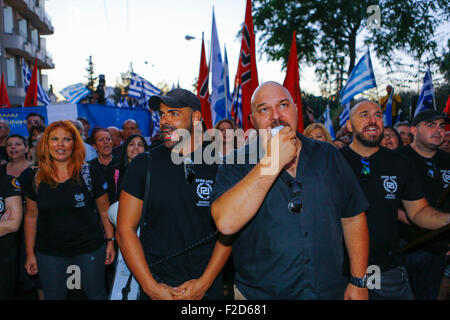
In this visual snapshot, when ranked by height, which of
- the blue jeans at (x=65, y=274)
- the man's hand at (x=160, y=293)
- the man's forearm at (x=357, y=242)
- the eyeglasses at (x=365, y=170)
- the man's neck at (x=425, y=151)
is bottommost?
the blue jeans at (x=65, y=274)

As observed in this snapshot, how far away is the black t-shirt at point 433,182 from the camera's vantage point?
3.82m

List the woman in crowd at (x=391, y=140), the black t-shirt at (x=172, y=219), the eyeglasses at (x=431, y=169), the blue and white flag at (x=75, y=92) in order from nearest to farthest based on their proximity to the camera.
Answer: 1. the black t-shirt at (x=172, y=219)
2. the eyeglasses at (x=431, y=169)
3. the woman in crowd at (x=391, y=140)
4. the blue and white flag at (x=75, y=92)

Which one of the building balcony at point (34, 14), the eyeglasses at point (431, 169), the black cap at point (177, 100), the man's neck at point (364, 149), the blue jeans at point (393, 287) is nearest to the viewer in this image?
the black cap at point (177, 100)

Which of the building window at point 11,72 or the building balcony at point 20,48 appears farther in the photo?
the building window at point 11,72

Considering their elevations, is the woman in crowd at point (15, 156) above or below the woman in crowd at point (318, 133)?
below

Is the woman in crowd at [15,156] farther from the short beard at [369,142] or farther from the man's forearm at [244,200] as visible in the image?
the short beard at [369,142]

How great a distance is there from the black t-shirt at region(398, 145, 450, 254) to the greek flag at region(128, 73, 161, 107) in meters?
10.0

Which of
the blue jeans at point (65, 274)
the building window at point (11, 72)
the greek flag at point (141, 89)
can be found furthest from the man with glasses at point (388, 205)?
the building window at point (11, 72)

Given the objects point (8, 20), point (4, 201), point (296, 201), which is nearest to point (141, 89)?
point (4, 201)

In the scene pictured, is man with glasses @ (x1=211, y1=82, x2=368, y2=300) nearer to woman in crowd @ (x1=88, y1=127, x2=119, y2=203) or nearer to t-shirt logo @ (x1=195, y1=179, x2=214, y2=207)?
t-shirt logo @ (x1=195, y1=179, x2=214, y2=207)

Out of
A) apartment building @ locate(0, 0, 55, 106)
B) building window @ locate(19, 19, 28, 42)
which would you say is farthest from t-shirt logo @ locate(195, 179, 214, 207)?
building window @ locate(19, 19, 28, 42)

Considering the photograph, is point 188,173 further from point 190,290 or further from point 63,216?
point 63,216

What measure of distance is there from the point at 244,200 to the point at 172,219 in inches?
38.6
